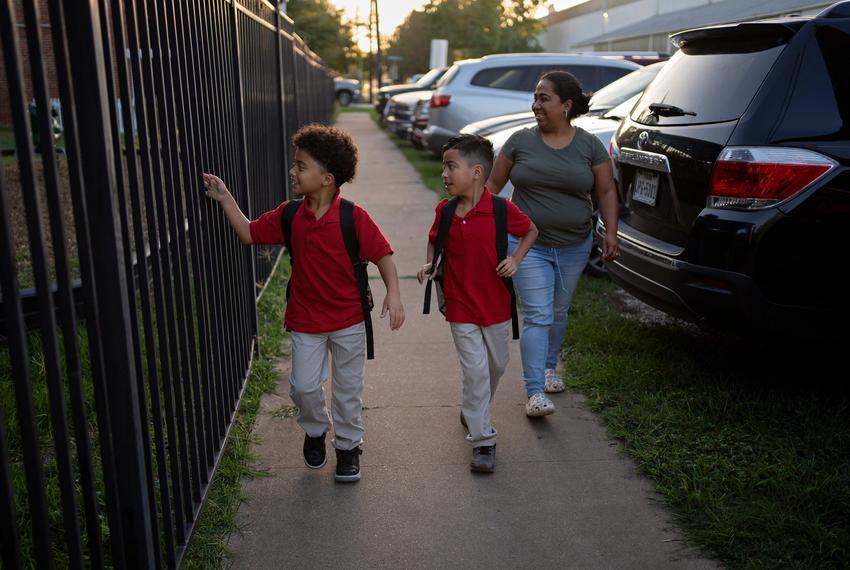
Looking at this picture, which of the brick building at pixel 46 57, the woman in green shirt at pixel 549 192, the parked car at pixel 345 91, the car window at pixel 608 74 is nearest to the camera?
the brick building at pixel 46 57

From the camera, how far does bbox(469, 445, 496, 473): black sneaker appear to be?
387 cm

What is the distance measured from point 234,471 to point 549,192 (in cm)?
198

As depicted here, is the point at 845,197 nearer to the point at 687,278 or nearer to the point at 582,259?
the point at 687,278

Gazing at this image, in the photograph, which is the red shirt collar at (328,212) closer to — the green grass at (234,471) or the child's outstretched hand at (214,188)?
the child's outstretched hand at (214,188)

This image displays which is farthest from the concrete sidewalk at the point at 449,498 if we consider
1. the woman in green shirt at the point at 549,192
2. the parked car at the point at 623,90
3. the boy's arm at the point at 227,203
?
the parked car at the point at 623,90

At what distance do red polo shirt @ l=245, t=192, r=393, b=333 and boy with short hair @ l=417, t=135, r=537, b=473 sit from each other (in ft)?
1.23

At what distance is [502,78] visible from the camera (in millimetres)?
13914

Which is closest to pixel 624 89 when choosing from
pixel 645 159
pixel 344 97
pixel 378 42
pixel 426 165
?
pixel 645 159

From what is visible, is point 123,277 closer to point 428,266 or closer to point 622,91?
point 428,266

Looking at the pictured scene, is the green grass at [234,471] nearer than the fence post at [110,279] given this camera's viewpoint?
No

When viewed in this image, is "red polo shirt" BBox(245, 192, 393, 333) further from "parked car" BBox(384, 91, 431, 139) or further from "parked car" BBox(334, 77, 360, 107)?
"parked car" BBox(334, 77, 360, 107)

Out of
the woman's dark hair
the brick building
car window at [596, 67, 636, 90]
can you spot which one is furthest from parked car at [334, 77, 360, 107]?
the woman's dark hair

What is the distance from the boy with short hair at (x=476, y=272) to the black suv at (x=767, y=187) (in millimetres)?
879

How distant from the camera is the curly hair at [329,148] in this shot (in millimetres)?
3570
